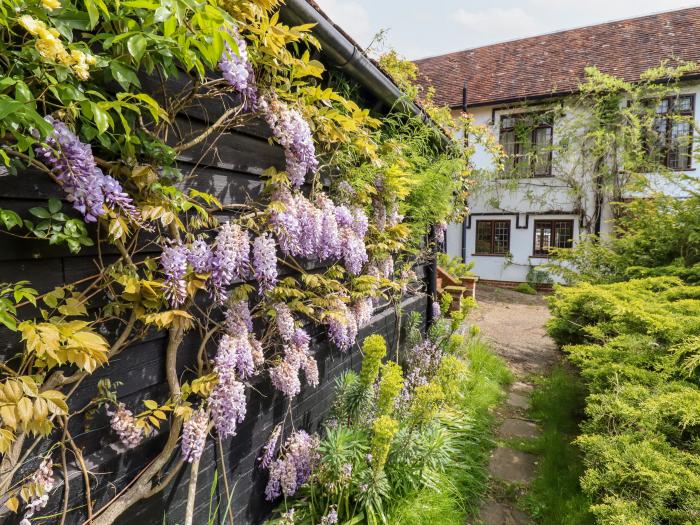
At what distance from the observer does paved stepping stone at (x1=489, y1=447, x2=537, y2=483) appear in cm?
350

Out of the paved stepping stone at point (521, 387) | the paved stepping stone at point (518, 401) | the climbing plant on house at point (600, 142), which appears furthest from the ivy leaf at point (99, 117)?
the climbing plant on house at point (600, 142)

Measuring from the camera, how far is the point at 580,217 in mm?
12617

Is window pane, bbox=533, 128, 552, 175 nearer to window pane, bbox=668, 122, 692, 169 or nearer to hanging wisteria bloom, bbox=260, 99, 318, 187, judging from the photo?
window pane, bbox=668, 122, 692, 169

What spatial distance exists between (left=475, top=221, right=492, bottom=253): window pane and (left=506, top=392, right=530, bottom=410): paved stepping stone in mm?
9757

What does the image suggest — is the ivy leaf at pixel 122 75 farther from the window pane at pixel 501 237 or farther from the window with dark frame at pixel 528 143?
the window pane at pixel 501 237

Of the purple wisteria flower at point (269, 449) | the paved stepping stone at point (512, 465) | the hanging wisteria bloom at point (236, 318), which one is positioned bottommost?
the paved stepping stone at point (512, 465)

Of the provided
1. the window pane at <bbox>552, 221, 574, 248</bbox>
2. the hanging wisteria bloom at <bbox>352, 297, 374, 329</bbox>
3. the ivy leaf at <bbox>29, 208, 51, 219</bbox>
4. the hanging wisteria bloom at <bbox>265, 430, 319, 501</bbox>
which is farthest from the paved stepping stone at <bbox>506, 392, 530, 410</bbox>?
the window pane at <bbox>552, 221, 574, 248</bbox>

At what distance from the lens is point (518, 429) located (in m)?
4.33

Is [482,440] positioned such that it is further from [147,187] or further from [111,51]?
[111,51]

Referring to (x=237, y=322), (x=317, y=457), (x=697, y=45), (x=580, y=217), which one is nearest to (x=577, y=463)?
(x=317, y=457)

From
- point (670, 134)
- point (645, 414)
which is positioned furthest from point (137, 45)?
point (670, 134)

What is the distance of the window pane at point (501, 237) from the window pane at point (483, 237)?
21 centimetres

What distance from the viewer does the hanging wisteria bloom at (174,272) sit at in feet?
5.12

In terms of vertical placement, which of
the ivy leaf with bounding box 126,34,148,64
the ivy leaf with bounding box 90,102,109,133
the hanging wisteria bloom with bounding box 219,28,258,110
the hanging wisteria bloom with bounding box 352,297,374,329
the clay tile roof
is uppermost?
the clay tile roof
